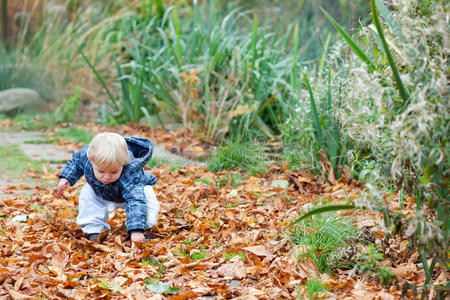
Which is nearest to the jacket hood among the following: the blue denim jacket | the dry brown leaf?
the blue denim jacket

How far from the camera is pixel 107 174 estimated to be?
2.87 meters

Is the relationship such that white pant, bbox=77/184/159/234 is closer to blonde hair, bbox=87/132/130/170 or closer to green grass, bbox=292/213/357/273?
blonde hair, bbox=87/132/130/170

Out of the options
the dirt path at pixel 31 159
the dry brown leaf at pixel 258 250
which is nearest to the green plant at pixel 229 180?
the dirt path at pixel 31 159

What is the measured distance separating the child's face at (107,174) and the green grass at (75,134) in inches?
134

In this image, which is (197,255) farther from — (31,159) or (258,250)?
(31,159)

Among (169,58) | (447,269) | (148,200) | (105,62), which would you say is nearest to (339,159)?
(148,200)

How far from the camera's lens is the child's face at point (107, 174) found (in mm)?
2865

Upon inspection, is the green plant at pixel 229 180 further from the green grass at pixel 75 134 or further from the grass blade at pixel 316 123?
the green grass at pixel 75 134

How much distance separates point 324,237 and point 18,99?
7.15 meters

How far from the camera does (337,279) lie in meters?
2.37

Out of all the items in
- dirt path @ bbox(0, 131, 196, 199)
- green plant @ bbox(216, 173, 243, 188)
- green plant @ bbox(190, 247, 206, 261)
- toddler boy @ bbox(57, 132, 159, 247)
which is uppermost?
toddler boy @ bbox(57, 132, 159, 247)

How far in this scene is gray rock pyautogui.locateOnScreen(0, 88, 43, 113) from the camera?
8211 mm

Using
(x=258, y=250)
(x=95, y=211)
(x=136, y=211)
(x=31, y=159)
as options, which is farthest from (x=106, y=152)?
(x=31, y=159)

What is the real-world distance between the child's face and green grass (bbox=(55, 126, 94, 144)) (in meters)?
3.39
